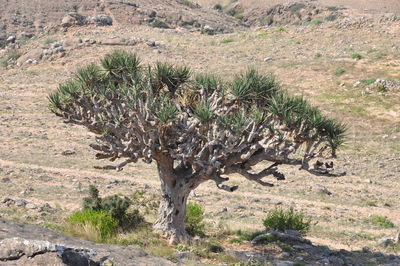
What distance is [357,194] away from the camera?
17750mm

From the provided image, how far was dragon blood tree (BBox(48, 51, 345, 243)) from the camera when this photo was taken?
31.6ft

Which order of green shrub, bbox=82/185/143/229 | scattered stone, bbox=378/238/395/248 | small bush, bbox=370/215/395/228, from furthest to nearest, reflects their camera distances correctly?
small bush, bbox=370/215/395/228 < scattered stone, bbox=378/238/395/248 < green shrub, bbox=82/185/143/229

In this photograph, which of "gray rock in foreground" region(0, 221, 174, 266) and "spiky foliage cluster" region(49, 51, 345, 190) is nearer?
"gray rock in foreground" region(0, 221, 174, 266)

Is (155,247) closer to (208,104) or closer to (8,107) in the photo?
(208,104)

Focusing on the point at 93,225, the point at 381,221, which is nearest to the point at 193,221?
the point at 93,225

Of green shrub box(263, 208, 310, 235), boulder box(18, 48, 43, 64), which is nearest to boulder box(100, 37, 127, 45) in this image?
boulder box(18, 48, 43, 64)

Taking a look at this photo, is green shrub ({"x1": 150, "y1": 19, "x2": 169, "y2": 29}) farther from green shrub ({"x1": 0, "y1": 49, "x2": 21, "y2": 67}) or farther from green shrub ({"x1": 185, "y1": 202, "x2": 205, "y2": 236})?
green shrub ({"x1": 185, "y1": 202, "x2": 205, "y2": 236})

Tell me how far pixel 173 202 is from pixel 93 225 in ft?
5.25

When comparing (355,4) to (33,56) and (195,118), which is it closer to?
(33,56)

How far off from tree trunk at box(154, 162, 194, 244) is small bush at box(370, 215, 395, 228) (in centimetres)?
660

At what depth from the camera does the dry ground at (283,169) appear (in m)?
15.1

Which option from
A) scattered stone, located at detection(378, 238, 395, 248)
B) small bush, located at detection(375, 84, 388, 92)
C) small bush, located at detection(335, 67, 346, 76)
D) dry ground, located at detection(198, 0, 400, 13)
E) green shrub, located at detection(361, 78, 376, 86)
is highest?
dry ground, located at detection(198, 0, 400, 13)

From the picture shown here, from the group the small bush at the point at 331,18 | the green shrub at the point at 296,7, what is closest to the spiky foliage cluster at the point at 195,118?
the small bush at the point at 331,18

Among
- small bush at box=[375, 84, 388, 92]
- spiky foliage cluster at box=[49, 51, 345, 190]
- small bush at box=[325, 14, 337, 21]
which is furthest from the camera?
small bush at box=[325, 14, 337, 21]
